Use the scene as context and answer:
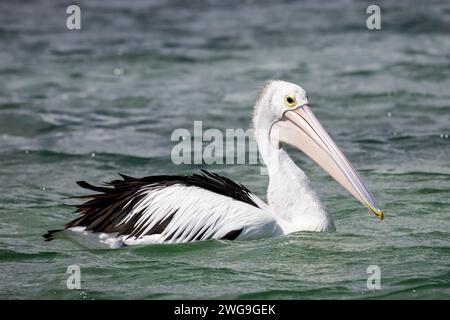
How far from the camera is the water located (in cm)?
612

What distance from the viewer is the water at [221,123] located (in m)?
6.12

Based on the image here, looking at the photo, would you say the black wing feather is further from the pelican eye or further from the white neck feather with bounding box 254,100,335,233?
the pelican eye

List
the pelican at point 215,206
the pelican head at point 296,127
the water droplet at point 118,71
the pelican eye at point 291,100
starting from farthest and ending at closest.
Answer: the water droplet at point 118,71, the pelican eye at point 291,100, the pelican head at point 296,127, the pelican at point 215,206

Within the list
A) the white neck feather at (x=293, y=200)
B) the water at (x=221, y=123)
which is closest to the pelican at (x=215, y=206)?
the white neck feather at (x=293, y=200)

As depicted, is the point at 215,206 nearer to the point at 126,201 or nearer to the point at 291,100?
the point at 126,201

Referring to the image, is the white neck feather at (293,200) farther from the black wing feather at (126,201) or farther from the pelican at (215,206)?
the black wing feather at (126,201)

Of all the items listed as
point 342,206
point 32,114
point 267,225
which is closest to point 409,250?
point 267,225

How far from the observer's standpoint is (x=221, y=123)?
37.2ft

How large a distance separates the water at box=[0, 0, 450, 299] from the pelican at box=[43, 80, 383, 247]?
0.33 ft

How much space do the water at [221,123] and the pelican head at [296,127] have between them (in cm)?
53

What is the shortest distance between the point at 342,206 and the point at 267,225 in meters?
1.57

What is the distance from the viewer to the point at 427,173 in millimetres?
8828

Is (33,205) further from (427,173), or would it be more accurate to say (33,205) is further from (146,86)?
(146,86)
